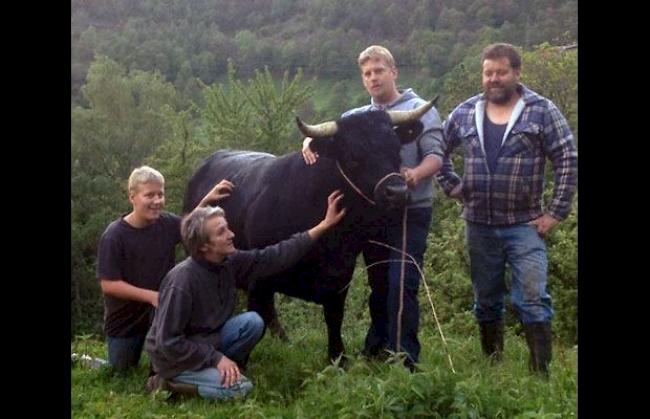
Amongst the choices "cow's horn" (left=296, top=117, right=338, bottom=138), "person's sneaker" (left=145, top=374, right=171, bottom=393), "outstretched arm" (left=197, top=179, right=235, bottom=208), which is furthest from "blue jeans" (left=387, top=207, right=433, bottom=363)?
"person's sneaker" (left=145, top=374, right=171, bottom=393)

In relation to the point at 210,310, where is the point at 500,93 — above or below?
above

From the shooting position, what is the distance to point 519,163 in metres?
6.41

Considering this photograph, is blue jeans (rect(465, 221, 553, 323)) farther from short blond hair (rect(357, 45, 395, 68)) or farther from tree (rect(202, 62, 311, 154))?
tree (rect(202, 62, 311, 154))

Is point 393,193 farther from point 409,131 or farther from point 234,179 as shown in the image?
point 234,179

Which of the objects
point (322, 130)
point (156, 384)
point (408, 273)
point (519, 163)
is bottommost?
point (156, 384)

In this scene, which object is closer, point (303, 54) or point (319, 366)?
point (319, 366)

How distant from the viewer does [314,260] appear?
6926 millimetres

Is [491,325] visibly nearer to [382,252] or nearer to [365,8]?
[382,252]

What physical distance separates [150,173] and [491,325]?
2.86 meters

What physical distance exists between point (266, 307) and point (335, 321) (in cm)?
83

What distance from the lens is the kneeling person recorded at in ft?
21.3

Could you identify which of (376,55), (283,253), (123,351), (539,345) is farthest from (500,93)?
(123,351)
